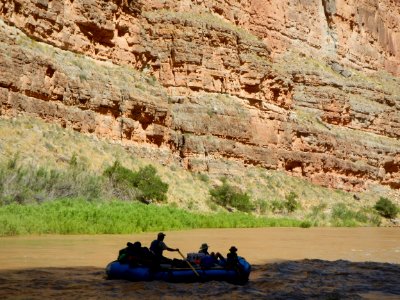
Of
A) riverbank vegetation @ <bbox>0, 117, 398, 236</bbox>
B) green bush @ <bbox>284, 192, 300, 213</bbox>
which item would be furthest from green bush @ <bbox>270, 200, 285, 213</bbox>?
green bush @ <bbox>284, 192, 300, 213</bbox>

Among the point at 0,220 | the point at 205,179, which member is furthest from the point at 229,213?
the point at 0,220

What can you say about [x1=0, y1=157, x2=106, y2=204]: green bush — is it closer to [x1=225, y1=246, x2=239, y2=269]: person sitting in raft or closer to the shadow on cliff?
the shadow on cliff

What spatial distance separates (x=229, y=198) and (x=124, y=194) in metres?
10.3

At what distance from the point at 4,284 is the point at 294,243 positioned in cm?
1642

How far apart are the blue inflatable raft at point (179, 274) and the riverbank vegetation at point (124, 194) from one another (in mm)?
10438

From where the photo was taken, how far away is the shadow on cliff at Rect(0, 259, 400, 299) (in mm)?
11594

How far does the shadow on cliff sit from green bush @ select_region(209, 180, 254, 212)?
26941mm

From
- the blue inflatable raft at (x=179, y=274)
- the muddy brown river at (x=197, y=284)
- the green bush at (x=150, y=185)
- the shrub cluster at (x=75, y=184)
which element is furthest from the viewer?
the green bush at (x=150, y=185)

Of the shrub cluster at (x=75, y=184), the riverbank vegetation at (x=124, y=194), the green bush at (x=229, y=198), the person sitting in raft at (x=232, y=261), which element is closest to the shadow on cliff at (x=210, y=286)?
the person sitting in raft at (x=232, y=261)

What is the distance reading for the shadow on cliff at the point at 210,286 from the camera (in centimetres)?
1159

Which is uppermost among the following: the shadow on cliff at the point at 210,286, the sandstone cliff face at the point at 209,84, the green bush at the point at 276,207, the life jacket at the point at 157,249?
the sandstone cliff face at the point at 209,84

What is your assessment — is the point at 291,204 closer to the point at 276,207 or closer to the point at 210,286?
the point at 276,207

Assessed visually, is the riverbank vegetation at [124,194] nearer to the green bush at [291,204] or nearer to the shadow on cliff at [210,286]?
the green bush at [291,204]

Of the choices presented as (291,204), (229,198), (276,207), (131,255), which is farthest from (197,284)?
(291,204)
